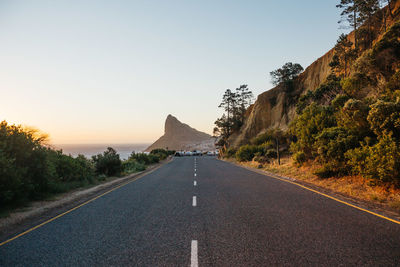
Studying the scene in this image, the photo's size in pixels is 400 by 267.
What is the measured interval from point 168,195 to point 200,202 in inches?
78.0

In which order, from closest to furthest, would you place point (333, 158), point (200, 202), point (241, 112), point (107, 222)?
A: point (107, 222) < point (200, 202) < point (333, 158) < point (241, 112)

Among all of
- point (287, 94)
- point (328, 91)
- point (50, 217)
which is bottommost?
point (50, 217)

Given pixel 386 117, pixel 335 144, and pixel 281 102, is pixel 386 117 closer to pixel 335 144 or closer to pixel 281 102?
pixel 335 144

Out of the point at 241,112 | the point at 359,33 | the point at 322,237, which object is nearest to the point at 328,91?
the point at 359,33

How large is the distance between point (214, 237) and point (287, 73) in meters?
47.4

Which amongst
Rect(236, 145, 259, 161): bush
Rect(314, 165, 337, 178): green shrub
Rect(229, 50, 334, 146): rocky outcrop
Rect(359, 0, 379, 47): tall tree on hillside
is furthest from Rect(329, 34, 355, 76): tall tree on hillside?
Rect(314, 165, 337, 178): green shrub

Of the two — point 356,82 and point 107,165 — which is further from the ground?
point 356,82

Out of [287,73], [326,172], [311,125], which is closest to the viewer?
[326,172]

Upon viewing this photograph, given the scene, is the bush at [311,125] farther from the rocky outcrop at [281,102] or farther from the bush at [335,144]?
the rocky outcrop at [281,102]

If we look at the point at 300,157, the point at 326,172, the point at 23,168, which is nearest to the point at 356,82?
the point at 300,157

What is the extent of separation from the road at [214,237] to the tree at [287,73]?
43.1 metres

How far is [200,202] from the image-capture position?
28.0 ft

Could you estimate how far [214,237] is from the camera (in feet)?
16.4

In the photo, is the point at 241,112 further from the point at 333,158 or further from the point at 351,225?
the point at 351,225
